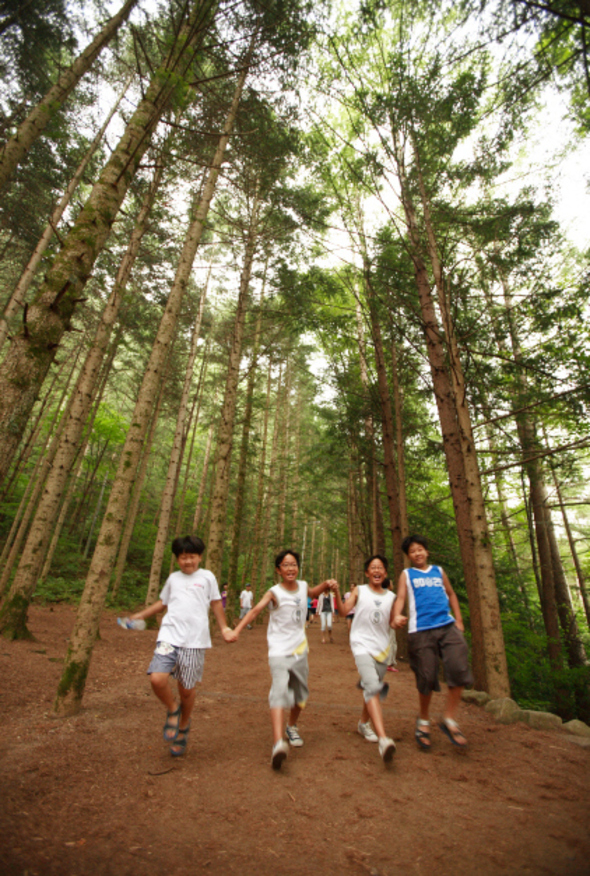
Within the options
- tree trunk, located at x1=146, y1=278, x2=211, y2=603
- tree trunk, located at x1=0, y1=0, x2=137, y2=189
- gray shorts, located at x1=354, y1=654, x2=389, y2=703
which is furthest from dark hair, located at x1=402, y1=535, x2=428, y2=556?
tree trunk, located at x1=146, y1=278, x2=211, y2=603

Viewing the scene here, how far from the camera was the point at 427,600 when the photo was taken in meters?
3.69

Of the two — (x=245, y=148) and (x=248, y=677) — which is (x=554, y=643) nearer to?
(x=248, y=677)

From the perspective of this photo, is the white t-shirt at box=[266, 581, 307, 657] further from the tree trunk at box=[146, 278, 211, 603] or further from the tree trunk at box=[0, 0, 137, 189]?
the tree trunk at box=[146, 278, 211, 603]

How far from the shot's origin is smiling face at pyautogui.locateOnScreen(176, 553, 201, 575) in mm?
3547

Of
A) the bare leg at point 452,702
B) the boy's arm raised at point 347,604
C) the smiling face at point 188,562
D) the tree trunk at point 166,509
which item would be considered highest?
the tree trunk at point 166,509

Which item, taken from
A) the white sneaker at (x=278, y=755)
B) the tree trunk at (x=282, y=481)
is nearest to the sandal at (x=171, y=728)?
the white sneaker at (x=278, y=755)

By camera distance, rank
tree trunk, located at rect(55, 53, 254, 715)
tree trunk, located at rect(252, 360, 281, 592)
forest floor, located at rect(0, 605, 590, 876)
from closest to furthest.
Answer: forest floor, located at rect(0, 605, 590, 876), tree trunk, located at rect(55, 53, 254, 715), tree trunk, located at rect(252, 360, 281, 592)

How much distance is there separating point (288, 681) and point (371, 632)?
908 millimetres

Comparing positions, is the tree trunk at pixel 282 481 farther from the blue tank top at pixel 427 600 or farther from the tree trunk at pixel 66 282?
the blue tank top at pixel 427 600

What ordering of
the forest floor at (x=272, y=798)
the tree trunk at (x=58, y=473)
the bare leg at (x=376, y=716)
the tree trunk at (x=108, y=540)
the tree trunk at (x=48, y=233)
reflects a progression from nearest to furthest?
the forest floor at (x=272, y=798) → the bare leg at (x=376, y=716) → the tree trunk at (x=108, y=540) → the tree trunk at (x=58, y=473) → the tree trunk at (x=48, y=233)

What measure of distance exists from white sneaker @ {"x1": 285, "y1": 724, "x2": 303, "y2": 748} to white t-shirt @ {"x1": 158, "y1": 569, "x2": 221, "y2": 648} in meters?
1.17

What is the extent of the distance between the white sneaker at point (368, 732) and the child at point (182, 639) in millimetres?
1713

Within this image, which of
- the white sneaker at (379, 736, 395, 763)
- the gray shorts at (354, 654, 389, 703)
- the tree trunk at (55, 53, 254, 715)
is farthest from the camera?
the tree trunk at (55, 53, 254, 715)

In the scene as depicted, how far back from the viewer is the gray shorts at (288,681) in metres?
3.20
